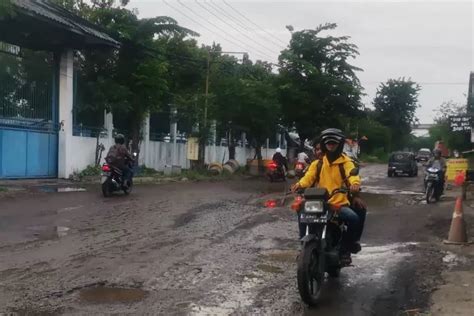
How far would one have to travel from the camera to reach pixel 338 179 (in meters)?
6.42

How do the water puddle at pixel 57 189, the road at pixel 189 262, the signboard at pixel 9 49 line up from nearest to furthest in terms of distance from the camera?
the road at pixel 189 262 < the water puddle at pixel 57 189 < the signboard at pixel 9 49

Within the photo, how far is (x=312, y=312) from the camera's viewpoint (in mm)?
5410

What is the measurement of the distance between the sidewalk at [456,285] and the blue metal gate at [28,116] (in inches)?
557

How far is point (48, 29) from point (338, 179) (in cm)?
1575

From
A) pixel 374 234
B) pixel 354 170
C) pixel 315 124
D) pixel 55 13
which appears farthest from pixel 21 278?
pixel 315 124

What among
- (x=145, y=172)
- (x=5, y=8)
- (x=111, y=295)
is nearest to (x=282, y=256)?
(x=111, y=295)

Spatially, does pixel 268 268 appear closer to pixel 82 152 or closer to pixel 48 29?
pixel 48 29

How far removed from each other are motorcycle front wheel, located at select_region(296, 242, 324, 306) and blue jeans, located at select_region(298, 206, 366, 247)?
487 mm

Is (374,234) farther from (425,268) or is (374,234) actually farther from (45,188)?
(45,188)

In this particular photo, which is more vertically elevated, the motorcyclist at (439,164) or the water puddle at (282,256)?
the motorcyclist at (439,164)

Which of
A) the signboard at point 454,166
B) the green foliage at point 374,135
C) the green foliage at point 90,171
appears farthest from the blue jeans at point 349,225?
the green foliage at point 374,135

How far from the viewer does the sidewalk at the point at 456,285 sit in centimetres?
545

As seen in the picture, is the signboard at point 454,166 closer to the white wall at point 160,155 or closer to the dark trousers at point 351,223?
Result: the white wall at point 160,155

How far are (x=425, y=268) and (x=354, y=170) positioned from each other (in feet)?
6.71
